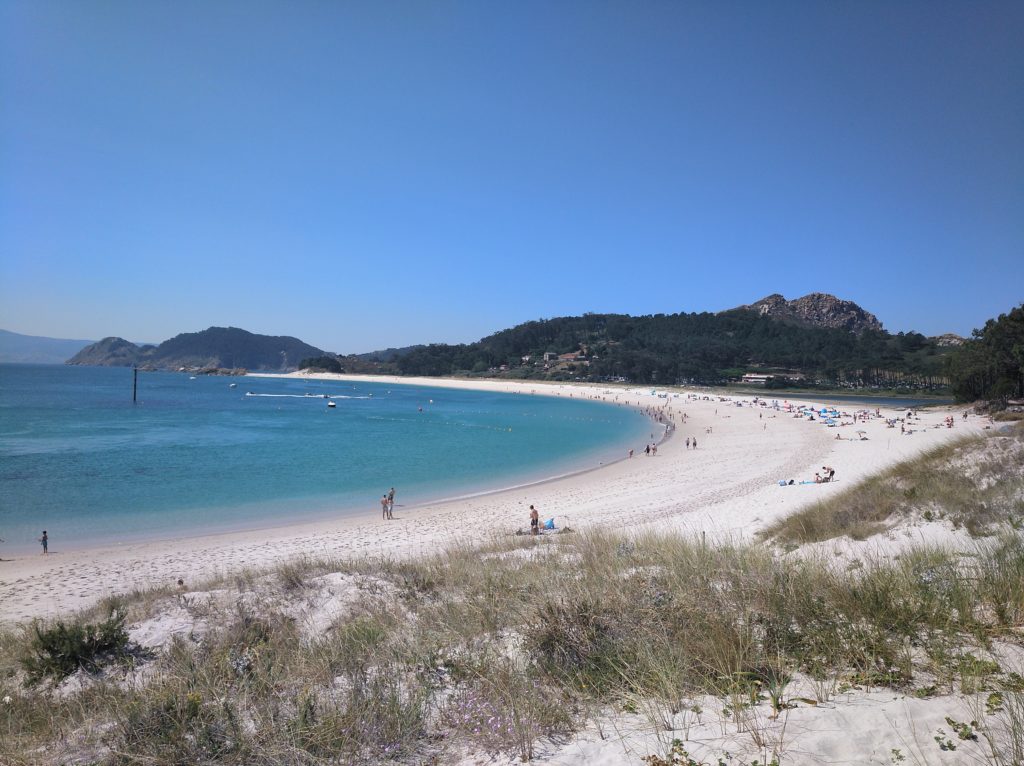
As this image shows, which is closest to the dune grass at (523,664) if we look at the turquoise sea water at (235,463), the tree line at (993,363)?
the turquoise sea water at (235,463)

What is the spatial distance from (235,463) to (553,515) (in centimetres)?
1847

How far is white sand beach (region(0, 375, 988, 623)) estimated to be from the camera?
1109 cm

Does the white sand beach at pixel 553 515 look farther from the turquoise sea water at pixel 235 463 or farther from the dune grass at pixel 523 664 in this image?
the dune grass at pixel 523 664

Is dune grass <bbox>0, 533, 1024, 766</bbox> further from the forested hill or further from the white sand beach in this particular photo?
the forested hill

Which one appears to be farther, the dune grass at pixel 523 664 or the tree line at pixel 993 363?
the tree line at pixel 993 363

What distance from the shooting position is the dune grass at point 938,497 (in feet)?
23.5

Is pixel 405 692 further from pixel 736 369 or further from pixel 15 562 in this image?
pixel 736 369

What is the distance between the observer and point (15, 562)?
1262 cm

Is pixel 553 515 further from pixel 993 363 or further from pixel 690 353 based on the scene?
pixel 690 353

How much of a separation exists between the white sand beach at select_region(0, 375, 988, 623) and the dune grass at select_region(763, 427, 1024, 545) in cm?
165

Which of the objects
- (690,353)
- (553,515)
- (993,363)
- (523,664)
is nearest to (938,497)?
(523,664)

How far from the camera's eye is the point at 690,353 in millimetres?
135625

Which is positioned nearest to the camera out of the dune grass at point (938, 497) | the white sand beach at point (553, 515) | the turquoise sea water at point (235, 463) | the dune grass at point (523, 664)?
the dune grass at point (523, 664)

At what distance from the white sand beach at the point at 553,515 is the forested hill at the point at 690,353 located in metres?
83.9
